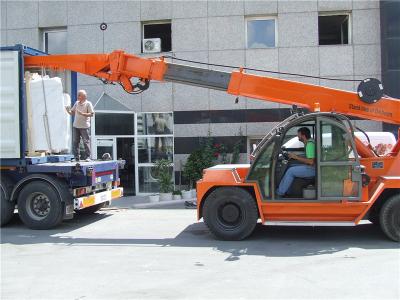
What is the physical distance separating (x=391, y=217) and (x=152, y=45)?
10.4m

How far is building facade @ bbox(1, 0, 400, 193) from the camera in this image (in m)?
14.7

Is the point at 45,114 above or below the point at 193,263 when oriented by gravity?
above

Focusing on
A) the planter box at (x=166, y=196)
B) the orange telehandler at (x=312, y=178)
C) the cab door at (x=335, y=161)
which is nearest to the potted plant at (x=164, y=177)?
the planter box at (x=166, y=196)

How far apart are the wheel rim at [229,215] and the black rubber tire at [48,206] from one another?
333cm

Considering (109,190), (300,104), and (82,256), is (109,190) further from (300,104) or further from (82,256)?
(300,104)

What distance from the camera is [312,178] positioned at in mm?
7887

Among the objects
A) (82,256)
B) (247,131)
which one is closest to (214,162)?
(247,131)

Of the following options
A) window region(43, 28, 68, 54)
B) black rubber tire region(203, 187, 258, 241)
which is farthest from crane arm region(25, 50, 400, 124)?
window region(43, 28, 68, 54)

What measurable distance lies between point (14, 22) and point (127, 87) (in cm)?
949

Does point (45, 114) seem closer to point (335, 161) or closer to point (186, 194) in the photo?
point (186, 194)

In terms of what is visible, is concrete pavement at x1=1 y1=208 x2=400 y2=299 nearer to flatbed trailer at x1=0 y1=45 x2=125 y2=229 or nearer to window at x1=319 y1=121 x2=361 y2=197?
flatbed trailer at x1=0 y1=45 x2=125 y2=229

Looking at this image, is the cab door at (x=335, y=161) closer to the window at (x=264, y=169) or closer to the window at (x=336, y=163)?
the window at (x=336, y=163)

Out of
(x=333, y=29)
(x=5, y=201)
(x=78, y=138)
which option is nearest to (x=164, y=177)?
(x=78, y=138)

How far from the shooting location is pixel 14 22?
53.7 feet
